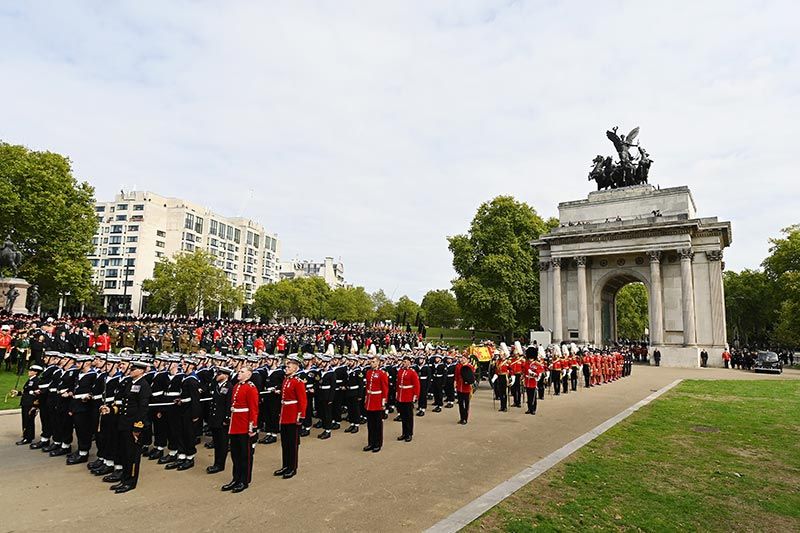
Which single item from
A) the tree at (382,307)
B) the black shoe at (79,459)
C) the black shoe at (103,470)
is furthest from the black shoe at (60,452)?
the tree at (382,307)

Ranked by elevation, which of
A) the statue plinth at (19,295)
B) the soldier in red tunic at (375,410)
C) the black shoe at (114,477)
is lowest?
the black shoe at (114,477)

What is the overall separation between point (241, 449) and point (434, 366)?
10.1 metres

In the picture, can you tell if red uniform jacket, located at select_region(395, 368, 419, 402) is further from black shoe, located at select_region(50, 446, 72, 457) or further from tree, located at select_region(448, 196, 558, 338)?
tree, located at select_region(448, 196, 558, 338)

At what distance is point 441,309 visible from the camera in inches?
4564

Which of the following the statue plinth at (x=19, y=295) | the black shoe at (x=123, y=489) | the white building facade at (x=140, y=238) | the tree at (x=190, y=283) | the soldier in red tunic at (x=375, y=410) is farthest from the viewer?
the white building facade at (x=140, y=238)

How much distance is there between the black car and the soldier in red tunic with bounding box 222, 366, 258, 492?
39374 mm

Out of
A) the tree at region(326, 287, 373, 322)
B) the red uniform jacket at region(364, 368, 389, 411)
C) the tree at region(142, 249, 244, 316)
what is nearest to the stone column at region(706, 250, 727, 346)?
the red uniform jacket at region(364, 368, 389, 411)

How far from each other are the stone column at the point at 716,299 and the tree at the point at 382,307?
78.1m

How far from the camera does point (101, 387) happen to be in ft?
31.6

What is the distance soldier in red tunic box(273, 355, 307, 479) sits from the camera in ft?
29.2

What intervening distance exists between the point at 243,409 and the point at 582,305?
4215 centimetres

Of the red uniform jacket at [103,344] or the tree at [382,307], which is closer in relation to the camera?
the red uniform jacket at [103,344]

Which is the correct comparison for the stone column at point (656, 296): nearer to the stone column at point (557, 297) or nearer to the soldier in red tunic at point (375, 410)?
the stone column at point (557, 297)

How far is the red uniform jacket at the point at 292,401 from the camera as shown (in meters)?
9.10
